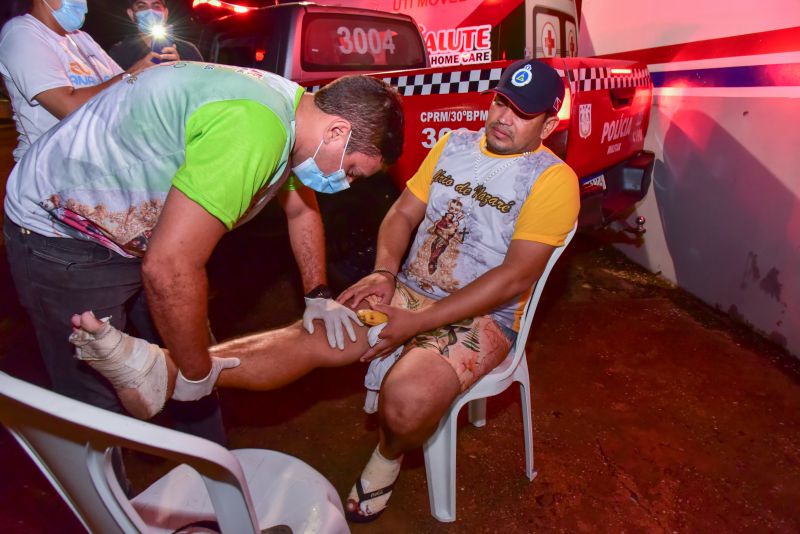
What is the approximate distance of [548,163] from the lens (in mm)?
1923

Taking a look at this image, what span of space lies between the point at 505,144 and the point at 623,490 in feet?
4.87

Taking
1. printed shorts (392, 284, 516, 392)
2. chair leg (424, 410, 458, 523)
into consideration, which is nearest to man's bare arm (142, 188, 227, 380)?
printed shorts (392, 284, 516, 392)

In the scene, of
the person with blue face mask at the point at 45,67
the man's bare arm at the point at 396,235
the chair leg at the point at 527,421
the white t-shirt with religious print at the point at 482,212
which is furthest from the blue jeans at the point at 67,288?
the chair leg at the point at 527,421

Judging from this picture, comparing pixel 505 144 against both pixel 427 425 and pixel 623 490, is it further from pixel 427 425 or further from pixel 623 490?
pixel 623 490

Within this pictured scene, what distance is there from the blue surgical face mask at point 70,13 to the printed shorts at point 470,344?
175 centimetres

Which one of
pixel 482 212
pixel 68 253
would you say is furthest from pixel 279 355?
pixel 482 212

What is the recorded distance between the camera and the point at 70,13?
1.86 meters

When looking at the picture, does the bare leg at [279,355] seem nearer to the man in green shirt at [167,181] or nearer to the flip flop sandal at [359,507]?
the man in green shirt at [167,181]

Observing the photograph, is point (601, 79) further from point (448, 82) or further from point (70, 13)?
point (70, 13)

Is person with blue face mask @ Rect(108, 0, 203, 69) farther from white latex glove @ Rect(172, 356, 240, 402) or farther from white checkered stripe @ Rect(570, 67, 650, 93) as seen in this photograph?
white checkered stripe @ Rect(570, 67, 650, 93)

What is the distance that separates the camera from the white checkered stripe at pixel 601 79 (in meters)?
2.44

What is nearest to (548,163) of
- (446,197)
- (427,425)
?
(446,197)

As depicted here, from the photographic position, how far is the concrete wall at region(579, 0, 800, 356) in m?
A: 2.74

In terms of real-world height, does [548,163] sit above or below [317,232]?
above
